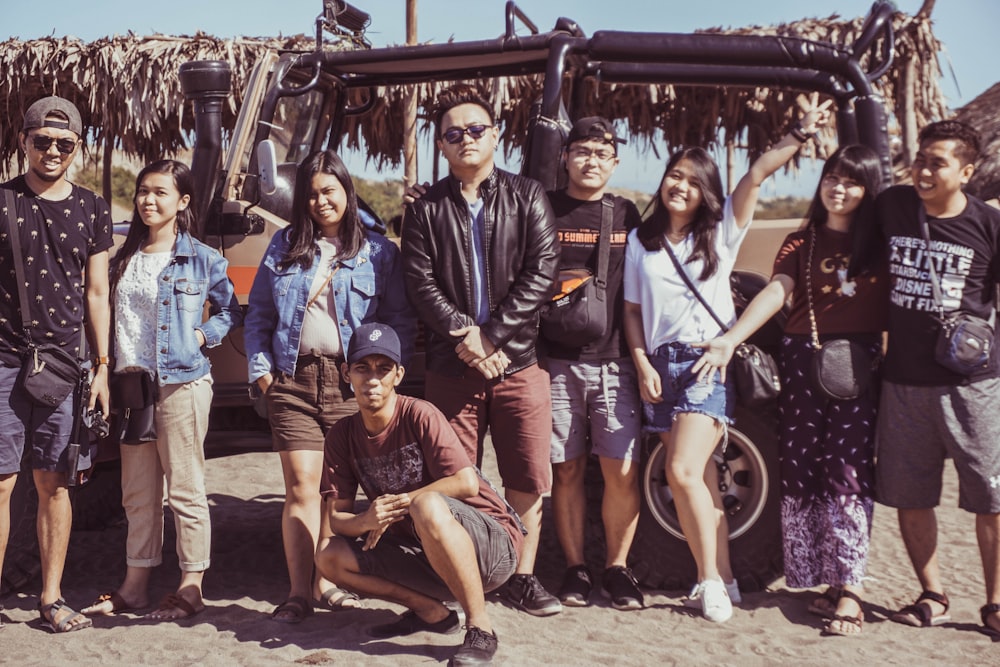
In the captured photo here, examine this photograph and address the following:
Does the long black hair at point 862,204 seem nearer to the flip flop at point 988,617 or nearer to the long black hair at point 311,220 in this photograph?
the flip flop at point 988,617

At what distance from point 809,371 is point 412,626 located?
→ 1834 mm

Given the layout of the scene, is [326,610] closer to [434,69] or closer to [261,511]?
[261,511]

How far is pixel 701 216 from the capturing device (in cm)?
406

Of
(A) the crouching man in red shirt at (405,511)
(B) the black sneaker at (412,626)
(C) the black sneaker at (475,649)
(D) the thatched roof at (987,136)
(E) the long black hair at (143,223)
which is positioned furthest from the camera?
(D) the thatched roof at (987,136)

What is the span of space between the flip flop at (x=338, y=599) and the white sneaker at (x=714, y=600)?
4.53 feet

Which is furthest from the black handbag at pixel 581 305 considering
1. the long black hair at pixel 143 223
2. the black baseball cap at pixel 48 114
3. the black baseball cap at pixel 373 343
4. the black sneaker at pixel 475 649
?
the black baseball cap at pixel 48 114

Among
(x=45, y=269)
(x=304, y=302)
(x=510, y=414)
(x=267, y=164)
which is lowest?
(x=510, y=414)

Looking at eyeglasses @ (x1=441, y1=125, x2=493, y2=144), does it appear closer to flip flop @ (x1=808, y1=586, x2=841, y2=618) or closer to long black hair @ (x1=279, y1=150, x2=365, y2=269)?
long black hair @ (x1=279, y1=150, x2=365, y2=269)

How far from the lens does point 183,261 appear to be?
401 centimetres

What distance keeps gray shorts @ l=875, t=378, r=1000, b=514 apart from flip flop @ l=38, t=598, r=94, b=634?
3.13 metres

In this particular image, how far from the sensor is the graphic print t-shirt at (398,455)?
11.7 feet

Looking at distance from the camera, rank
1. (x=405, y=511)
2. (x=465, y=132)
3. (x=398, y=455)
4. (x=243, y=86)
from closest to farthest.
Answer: (x=405, y=511) → (x=398, y=455) → (x=465, y=132) → (x=243, y=86)

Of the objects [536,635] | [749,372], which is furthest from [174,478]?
[749,372]

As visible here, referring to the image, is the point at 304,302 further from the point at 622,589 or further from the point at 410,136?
the point at 410,136
